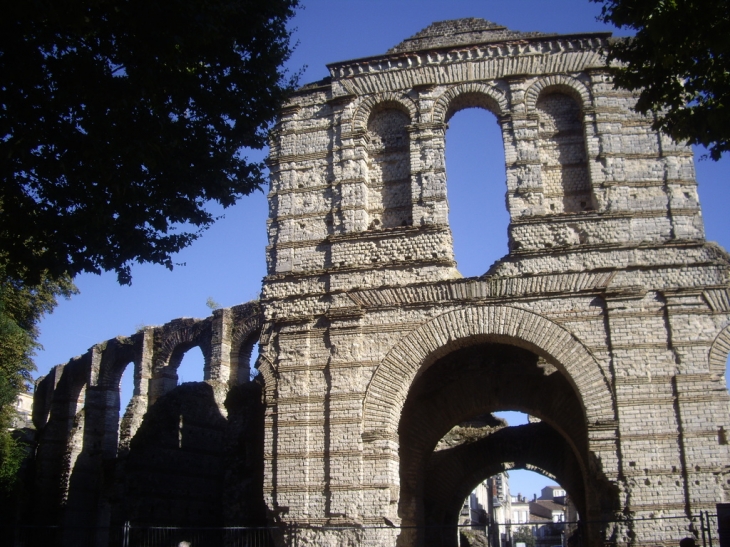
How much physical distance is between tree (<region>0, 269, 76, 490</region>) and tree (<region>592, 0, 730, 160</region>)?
14.5 m

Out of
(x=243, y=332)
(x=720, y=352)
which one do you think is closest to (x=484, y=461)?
(x=720, y=352)

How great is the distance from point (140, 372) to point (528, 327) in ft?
42.5

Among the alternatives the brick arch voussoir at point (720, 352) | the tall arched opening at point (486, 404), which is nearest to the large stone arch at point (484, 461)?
the tall arched opening at point (486, 404)

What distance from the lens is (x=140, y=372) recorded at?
67.1ft

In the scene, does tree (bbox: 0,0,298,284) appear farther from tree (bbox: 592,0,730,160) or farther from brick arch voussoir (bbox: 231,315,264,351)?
brick arch voussoir (bbox: 231,315,264,351)

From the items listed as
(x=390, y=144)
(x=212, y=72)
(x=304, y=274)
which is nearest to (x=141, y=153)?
(x=212, y=72)

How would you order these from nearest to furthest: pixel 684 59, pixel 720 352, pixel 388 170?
pixel 684 59 < pixel 720 352 < pixel 388 170

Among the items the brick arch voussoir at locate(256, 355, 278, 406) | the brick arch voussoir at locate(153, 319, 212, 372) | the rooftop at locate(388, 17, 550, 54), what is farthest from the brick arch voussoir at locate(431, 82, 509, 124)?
the brick arch voussoir at locate(153, 319, 212, 372)

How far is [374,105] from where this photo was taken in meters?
12.5

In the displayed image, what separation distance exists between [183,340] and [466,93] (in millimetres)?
11314

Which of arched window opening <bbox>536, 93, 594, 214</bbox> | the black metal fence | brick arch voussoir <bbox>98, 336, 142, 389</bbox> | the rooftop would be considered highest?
the rooftop

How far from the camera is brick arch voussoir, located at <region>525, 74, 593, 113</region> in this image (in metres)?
11.8

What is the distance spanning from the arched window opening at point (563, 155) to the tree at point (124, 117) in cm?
436

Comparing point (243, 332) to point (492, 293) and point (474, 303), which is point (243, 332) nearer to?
point (474, 303)
